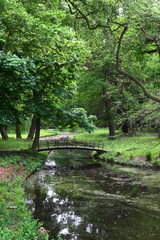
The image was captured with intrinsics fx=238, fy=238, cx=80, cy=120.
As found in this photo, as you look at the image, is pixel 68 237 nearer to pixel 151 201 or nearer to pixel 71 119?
pixel 151 201

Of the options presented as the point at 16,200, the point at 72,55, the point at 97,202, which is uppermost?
the point at 72,55

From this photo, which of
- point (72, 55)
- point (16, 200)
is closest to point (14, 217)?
point (16, 200)

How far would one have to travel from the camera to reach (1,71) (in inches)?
315

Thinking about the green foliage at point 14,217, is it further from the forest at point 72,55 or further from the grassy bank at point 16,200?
the forest at point 72,55

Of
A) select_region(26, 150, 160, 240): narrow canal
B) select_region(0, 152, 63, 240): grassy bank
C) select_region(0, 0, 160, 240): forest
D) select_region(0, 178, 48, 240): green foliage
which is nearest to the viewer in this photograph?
select_region(0, 178, 48, 240): green foliage

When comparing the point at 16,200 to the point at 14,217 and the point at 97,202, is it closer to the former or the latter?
the point at 14,217

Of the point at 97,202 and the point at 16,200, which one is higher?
the point at 16,200

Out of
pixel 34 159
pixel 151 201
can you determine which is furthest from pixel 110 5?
pixel 34 159

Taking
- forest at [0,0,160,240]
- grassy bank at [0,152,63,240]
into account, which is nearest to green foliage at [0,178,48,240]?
grassy bank at [0,152,63,240]

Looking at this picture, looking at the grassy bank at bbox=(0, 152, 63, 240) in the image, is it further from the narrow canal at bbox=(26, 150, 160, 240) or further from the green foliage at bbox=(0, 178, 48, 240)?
the narrow canal at bbox=(26, 150, 160, 240)

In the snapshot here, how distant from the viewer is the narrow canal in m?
8.29

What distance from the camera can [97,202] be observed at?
11.1 m

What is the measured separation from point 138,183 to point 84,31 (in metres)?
9.34

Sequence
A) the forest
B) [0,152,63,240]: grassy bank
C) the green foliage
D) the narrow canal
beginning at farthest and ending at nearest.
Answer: the narrow canal
the forest
[0,152,63,240]: grassy bank
the green foliage
